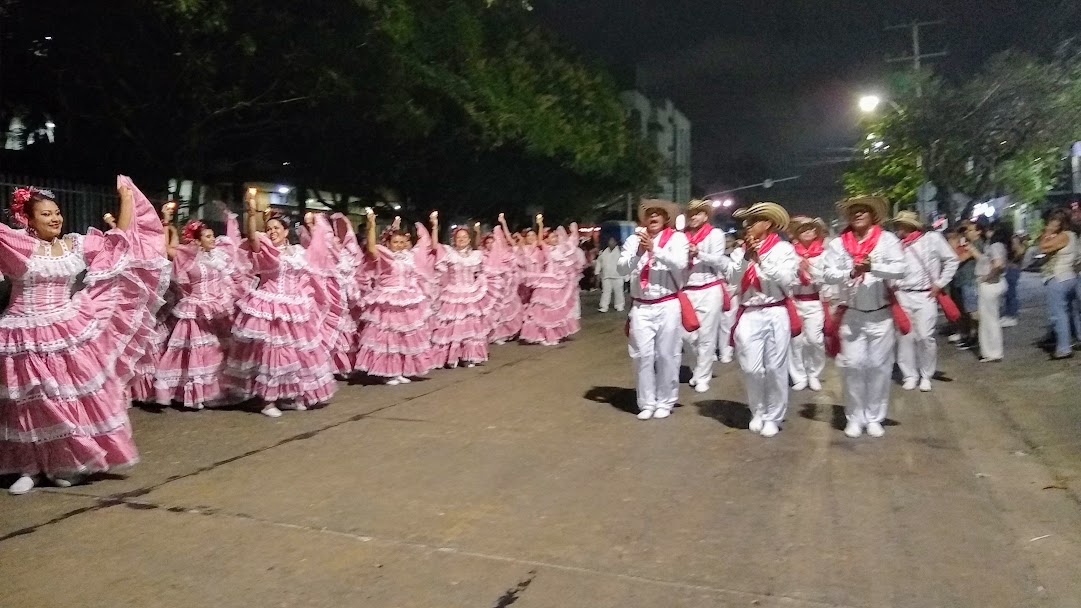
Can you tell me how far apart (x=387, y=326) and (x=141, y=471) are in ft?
13.2

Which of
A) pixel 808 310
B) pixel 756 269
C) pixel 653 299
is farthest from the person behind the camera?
pixel 808 310

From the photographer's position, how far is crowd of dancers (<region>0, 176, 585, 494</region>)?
5668mm

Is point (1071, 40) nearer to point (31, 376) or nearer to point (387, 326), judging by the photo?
point (387, 326)

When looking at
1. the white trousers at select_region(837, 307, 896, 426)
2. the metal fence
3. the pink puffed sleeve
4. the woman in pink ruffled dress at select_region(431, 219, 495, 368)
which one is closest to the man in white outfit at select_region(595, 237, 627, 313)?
the woman in pink ruffled dress at select_region(431, 219, 495, 368)

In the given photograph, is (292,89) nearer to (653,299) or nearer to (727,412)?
(653,299)

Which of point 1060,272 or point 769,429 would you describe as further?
point 1060,272

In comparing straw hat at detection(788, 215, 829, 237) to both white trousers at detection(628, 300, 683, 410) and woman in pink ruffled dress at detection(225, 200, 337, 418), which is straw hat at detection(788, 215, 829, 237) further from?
woman in pink ruffled dress at detection(225, 200, 337, 418)

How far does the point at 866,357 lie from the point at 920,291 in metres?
2.90

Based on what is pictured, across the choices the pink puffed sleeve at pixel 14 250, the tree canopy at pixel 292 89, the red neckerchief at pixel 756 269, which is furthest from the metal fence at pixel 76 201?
the red neckerchief at pixel 756 269

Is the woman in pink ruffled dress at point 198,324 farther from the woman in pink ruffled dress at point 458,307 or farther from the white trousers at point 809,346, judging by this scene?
the white trousers at point 809,346

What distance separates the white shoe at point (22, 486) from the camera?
18.5 feet

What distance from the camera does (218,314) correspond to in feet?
27.4

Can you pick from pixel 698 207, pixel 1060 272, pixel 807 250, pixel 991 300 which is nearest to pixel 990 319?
pixel 991 300

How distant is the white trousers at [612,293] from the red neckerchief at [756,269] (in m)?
13.9
